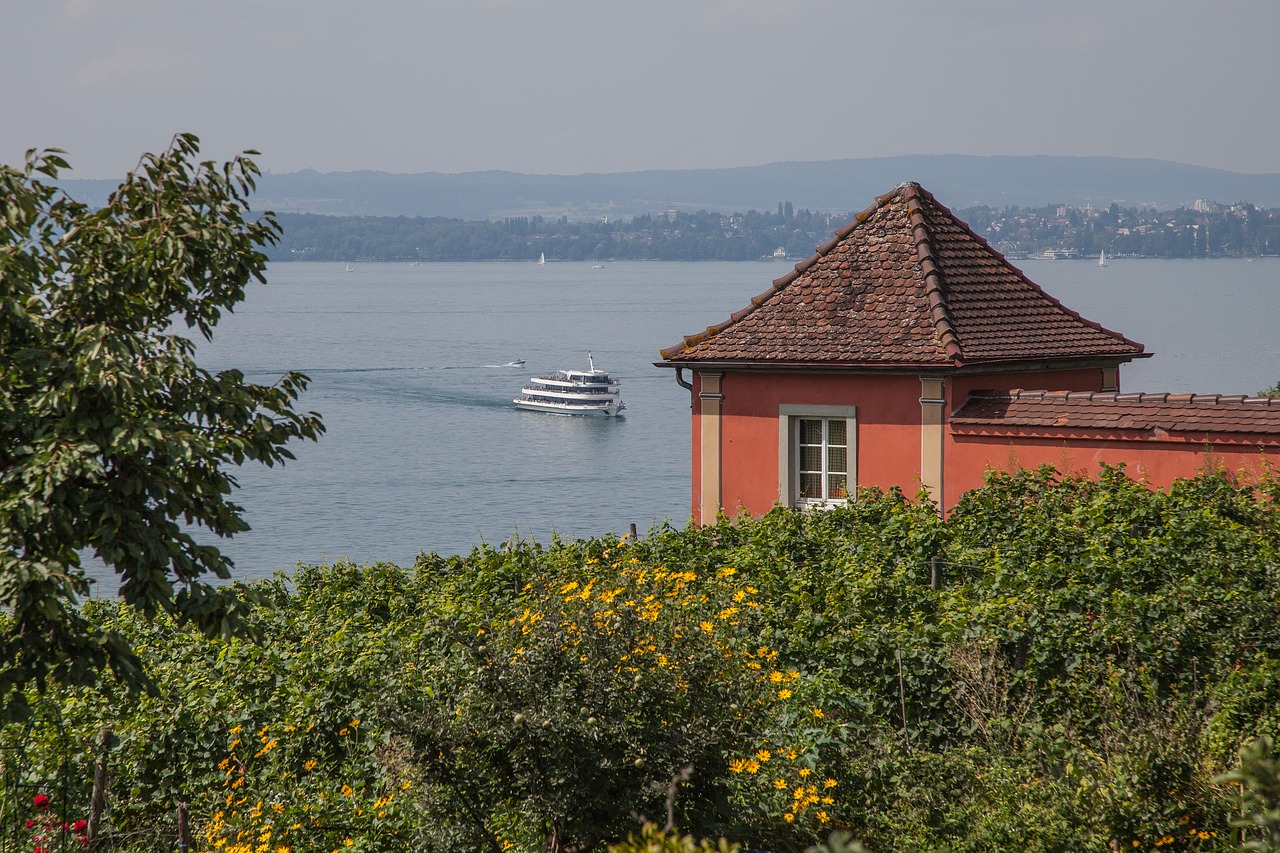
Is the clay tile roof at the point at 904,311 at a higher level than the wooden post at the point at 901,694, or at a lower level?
higher

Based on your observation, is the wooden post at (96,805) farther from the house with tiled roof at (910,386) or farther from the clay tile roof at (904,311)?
the clay tile roof at (904,311)

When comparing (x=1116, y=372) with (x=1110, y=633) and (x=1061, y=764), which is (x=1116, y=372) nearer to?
→ (x=1110, y=633)

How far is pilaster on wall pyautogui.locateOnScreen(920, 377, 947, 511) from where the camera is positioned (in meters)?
17.3

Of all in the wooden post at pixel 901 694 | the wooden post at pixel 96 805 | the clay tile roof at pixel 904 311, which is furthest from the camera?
the clay tile roof at pixel 904 311

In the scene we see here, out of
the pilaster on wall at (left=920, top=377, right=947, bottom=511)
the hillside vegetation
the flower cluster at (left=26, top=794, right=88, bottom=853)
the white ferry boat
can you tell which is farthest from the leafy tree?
the white ferry boat

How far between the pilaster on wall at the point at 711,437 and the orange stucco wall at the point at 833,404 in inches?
2.2

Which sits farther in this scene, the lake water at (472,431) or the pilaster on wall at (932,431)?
the lake water at (472,431)

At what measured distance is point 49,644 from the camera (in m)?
6.57

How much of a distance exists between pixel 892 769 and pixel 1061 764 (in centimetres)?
116

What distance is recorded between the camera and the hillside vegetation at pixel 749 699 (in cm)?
711

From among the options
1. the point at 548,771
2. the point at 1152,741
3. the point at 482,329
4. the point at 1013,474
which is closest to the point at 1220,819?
the point at 1152,741

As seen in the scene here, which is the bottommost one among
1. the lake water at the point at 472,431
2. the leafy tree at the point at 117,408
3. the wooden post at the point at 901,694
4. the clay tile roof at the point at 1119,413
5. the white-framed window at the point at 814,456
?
the lake water at the point at 472,431

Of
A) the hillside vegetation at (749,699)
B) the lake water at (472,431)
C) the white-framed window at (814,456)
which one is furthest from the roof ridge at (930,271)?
the lake water at (472,431)

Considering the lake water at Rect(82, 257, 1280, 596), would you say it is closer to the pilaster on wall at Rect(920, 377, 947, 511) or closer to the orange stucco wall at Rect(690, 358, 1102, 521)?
the orange stucco wall at Rect(690, 358, 1102, 521)
